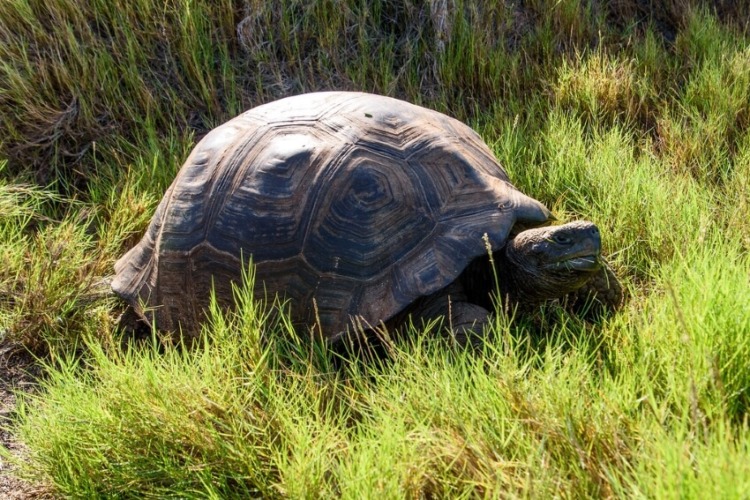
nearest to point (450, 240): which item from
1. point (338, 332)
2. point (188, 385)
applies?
point (338, 332)

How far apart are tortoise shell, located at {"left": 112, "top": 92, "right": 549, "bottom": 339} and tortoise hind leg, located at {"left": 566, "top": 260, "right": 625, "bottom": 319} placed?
0.34 meters

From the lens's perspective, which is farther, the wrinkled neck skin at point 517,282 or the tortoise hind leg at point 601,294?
the tortoise hind leg at point 601,294

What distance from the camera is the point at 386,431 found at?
2145 millimetres

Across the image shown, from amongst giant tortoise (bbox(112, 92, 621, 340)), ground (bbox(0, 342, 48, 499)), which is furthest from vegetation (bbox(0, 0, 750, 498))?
giant tortoise (bbox(112, 92, 621, 340))

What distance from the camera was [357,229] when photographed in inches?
113

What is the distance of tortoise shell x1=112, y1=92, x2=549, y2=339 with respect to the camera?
283 centimetres

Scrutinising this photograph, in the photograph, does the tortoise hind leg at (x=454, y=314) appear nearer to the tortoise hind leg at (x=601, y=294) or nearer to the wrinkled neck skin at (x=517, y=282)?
the wrinkled neck skin at (x=517, y=282)

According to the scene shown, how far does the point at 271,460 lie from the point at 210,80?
2932 mm

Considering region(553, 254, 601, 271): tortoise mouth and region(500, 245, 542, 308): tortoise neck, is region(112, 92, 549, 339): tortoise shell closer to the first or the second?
region(500, 245, 542, 308): tortoise neck

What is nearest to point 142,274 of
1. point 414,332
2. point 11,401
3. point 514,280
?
point 11,401

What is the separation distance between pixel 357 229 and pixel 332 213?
4.7 inches

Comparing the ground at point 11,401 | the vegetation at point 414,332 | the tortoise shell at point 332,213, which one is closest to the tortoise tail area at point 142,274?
the tortoise shell at point 332,213

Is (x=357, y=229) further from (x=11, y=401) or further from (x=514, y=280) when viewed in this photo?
(x=11, y=401)

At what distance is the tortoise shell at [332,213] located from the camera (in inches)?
111
